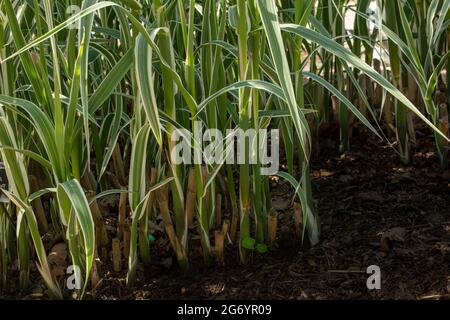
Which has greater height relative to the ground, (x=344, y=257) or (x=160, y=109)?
(x=160, y=109)

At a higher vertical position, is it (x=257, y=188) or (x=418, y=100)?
(x=418, y=100)

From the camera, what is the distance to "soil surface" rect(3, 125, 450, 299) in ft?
5.21

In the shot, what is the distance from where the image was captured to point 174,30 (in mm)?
1766

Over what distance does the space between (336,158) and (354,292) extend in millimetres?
560

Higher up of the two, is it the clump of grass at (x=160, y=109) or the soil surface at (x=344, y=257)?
the clump of grass at (x=160, y=109)

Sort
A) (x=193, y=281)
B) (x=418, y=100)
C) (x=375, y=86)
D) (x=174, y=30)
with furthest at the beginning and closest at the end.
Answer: (x=375, y=86)
(x=418, y=100)
(x=174, y=30)
(x=193, y=281)

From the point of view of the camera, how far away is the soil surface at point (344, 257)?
1.59 meters

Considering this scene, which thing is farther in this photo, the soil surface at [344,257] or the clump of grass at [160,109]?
the soil surface at [344,257]

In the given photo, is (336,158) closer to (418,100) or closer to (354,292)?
(418,100)

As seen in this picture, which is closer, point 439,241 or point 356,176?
point 439,241

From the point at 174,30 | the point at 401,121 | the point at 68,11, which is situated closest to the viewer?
the point at 68,11

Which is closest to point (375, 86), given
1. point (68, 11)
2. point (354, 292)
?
point (354, 292)

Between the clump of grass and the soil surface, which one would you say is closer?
the clump of grass

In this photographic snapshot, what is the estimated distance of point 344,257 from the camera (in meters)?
1.67
